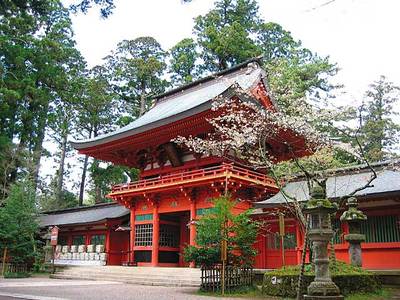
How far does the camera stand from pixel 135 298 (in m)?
11.0

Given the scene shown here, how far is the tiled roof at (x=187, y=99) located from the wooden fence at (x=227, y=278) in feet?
23.9

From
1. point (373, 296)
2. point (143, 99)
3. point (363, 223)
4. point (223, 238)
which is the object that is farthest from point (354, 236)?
point (143, 99)

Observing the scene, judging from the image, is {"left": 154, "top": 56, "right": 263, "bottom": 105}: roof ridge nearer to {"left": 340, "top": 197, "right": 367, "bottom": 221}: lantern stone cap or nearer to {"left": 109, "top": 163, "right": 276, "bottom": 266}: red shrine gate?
{"left": 109, "top": 163, "right": 276, "bottom": 266}: red shrine gate

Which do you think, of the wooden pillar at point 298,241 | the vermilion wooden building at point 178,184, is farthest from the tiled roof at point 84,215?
the wooden pillar at point 298,241

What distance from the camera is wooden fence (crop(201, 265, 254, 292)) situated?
43.2 ft

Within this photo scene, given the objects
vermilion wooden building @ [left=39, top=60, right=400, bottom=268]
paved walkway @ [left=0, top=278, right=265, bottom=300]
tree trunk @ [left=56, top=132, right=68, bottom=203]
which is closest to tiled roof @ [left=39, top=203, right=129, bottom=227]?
vermilion wooden building @ [left=39, top=60, right=400, bottom=268]

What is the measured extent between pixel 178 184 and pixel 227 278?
7.32 metres

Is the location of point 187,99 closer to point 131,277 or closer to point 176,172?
point 176,172

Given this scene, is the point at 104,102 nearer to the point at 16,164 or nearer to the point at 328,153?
the point at 16,164

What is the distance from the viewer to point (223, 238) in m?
13.4

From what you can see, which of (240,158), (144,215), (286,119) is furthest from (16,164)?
(286,119)

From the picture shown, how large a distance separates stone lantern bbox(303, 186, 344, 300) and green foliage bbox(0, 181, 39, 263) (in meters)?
18.7

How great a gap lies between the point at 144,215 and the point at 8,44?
17.5m

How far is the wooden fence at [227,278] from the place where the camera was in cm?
1318
